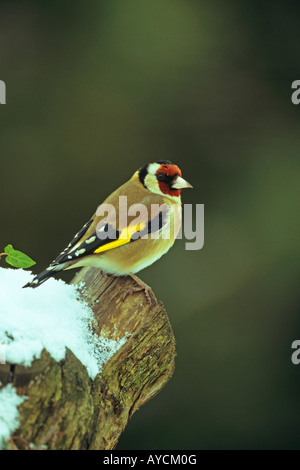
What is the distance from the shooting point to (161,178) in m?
1.86

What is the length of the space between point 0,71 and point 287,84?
5.17ft

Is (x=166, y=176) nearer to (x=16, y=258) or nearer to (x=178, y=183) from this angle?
(x=178, y=183)

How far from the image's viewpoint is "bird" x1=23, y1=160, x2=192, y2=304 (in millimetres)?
1638

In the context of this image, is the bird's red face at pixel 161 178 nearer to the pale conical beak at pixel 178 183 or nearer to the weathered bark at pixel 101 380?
the pale conical beak at pixel 178 183

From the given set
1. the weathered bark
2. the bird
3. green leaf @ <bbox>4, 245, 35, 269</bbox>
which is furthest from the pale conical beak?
green leaf @ <bbox>4, 245, 35, 269</bbox>

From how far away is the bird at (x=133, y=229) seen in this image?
1638 mm

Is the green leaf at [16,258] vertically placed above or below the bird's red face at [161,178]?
below

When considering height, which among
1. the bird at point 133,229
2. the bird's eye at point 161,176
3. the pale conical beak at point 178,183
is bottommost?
the bird at point 133,229

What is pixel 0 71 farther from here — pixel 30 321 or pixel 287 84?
pixel 30 321

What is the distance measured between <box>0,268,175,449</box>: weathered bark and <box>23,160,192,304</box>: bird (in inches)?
2.2

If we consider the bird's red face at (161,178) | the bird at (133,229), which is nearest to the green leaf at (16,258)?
the bird at (133,229)
